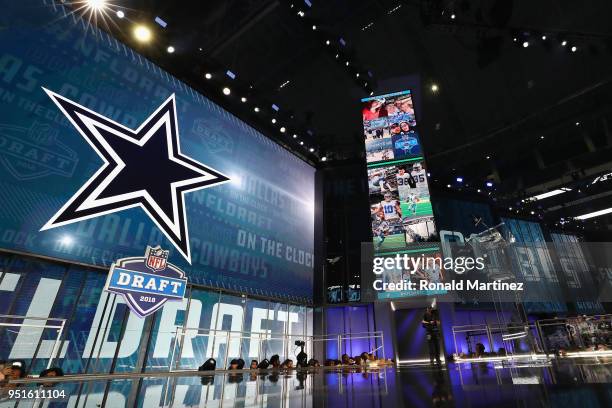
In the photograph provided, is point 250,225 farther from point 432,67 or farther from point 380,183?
point 432,67

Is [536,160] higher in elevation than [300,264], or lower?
higher

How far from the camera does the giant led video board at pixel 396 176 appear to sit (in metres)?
9.46

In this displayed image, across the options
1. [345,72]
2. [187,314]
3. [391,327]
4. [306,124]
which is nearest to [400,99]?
[345,72]

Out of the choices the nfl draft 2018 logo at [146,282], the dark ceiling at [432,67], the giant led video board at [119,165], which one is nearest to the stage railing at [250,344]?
the nfl draft 2018 logo at [146,282]

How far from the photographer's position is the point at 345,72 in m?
10.5

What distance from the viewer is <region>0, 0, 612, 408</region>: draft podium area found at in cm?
525

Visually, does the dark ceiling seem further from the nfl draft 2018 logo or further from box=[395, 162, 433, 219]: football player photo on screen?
the nfl draft 2018 logo

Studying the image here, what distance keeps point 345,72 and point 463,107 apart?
4628 mm

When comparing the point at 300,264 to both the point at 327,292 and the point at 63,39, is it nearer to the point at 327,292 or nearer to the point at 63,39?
the point at 327,292

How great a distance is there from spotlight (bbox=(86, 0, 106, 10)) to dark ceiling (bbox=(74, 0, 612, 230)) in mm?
415

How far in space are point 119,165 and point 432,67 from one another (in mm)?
10271

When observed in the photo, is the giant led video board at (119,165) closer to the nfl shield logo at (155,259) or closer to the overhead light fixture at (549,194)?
the nfl shield logo at (155,259)

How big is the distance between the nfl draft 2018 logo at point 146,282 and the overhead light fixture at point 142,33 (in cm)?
566

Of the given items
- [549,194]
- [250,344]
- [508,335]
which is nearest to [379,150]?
[508,335]
